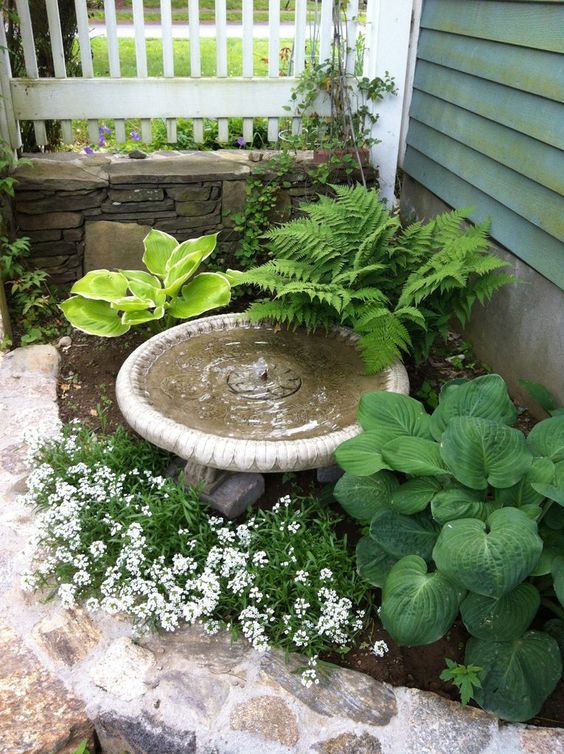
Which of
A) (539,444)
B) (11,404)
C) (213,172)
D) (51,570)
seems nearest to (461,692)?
(539,444)

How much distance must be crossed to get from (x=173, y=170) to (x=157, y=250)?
0.49 meters

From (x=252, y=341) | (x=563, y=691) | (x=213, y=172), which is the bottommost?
(x=563, y=691)

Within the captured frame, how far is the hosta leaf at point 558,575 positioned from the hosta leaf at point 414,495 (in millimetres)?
367

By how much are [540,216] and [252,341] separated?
1307 millimetres

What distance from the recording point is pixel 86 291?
3135 millimetres

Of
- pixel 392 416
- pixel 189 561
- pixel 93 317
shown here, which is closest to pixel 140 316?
pixel 93 317

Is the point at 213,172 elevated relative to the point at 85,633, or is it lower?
elevated

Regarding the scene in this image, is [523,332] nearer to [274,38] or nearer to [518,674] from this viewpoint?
[518,674]

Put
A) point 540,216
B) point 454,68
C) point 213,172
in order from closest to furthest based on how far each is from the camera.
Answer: point 540,216, point 454,68, point 213,172

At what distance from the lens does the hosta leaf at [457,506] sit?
1.83m

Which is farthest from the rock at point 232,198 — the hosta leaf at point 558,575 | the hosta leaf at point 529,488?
the hosta leaf at point 558,575

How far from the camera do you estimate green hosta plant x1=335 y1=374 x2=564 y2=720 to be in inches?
66.9

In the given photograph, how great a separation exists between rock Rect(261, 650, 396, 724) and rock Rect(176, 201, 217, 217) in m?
2.42

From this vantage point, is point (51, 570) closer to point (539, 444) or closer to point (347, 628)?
point (347, 628)
